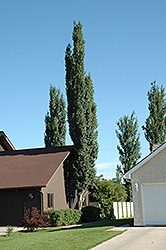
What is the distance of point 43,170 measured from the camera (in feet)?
83.7

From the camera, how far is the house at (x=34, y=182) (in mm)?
24092

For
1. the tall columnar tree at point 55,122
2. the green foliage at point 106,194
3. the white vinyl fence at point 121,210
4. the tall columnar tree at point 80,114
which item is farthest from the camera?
the tall columnar tree at point 55,122

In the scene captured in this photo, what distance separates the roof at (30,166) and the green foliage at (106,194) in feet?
17.5

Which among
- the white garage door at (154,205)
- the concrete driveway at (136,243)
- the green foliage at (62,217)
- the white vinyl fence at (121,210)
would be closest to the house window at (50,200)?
the green foliage at (62,217)

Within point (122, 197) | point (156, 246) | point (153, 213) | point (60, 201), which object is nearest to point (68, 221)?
point (60, 201)

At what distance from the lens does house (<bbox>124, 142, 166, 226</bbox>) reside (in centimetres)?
1942

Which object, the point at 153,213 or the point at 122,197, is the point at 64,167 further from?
the point at 153,213

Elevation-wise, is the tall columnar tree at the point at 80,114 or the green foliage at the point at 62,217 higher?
the tall columnar tree at the point at 80,114

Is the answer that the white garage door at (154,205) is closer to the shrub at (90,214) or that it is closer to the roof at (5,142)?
the shrub at (90,214)

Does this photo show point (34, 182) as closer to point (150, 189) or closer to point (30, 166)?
point (30, 166)

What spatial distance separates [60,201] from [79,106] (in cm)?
824

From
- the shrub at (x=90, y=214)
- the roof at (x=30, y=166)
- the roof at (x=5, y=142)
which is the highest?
the roof at (x=5, y=142)

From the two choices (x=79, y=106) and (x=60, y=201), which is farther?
(x=79, y=106)

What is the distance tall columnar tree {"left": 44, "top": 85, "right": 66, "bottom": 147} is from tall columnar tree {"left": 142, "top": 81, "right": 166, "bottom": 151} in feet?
30.3
